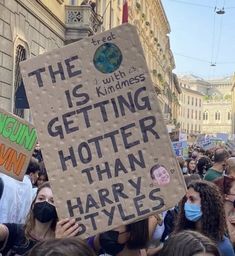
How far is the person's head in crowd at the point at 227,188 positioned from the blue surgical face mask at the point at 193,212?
2.08ft

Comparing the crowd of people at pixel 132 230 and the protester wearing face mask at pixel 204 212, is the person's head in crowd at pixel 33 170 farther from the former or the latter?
the protester wearing face mask at pixel 204 212

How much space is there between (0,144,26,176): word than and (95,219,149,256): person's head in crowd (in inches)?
33.3

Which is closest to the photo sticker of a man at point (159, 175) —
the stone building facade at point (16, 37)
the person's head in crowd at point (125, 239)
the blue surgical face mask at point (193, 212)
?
the person's head in crowd at point (125, 239)

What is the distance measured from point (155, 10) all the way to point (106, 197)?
→ 152 feet

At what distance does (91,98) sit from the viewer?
2.80m

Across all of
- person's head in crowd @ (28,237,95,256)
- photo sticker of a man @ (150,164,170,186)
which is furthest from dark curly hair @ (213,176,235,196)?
person's head in crowd @ (28,237,95,256)

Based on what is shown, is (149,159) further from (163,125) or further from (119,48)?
(119,48)

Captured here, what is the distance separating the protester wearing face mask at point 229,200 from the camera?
3904 mm

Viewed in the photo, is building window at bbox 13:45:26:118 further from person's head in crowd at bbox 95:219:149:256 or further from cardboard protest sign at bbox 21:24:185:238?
cardboard protest sign at bbox 21:24:185:238

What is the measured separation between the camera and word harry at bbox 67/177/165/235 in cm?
272

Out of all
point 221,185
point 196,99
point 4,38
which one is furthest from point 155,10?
point 196,99

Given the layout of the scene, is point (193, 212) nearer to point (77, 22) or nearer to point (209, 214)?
point (209, 214)

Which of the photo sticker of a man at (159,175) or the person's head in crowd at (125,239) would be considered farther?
the person's head in crowd at (125,239)

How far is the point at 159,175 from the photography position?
271 centimetres
